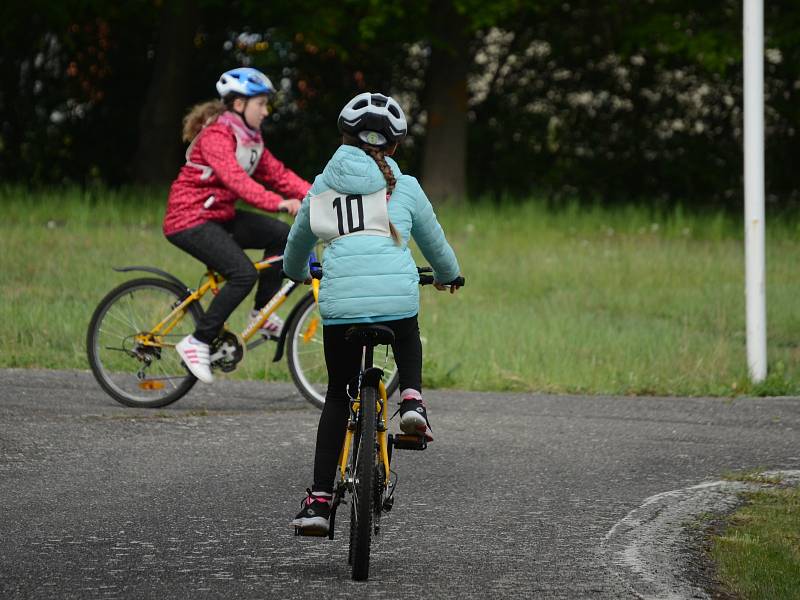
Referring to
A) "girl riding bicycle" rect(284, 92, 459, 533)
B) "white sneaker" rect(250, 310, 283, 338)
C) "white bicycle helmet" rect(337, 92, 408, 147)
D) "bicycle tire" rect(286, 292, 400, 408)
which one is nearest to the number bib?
"girl riding bicycle" rect(284, 92, 459, 533)

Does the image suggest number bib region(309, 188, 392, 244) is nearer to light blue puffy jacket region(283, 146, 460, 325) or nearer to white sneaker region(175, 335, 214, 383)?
light blue puffy jacket region(283, 146, 460, 325)

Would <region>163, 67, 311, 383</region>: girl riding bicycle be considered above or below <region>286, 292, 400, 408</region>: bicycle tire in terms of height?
above

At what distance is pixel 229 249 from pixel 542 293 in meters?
6.41

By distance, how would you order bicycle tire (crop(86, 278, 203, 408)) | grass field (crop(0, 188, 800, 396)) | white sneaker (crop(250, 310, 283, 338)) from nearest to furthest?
1. bicycle tire (crop(86, 278, 203, 408))
2. white sneaker (crop(250, 310, 283, 338))
3. grass field (crop(0, 188, 800, 396))

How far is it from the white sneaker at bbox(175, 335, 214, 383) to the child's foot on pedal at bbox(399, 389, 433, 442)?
3300 millimetres

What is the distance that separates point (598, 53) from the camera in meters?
24.7

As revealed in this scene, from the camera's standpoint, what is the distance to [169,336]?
904 centimetres

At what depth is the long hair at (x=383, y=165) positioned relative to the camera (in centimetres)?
553

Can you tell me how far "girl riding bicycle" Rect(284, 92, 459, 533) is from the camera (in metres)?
5.46

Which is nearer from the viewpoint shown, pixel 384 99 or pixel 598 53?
pixel 384 99

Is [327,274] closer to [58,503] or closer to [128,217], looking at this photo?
[58,503]

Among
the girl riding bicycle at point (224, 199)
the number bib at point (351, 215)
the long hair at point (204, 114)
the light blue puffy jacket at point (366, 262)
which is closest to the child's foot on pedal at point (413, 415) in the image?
the light blue puffy jacket at point (366, 262)

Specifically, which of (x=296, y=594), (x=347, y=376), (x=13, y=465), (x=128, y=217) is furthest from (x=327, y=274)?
(x=128, y=217)

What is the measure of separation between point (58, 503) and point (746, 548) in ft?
9.65
